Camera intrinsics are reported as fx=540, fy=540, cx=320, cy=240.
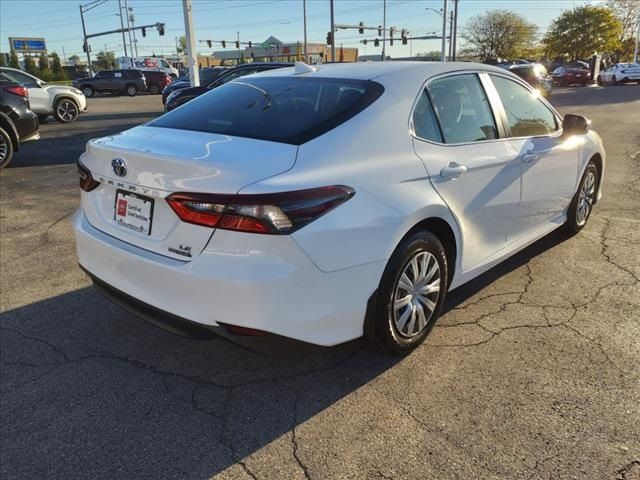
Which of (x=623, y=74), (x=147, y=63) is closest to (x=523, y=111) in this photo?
(x=623, y=74)

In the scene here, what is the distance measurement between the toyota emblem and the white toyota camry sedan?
1 cm

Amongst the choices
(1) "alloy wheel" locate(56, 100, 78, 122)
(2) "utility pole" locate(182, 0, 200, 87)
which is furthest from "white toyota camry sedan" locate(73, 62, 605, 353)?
(1) "alloy wheel" locate(56, 100, 78, 122)

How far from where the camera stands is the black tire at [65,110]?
1644 centimetres

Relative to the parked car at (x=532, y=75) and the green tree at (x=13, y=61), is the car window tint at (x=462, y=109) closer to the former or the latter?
the parked car at (x=532, y=75)

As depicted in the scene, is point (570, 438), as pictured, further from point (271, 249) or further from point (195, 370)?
point (195, 370)

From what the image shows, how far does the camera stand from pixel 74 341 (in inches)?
134

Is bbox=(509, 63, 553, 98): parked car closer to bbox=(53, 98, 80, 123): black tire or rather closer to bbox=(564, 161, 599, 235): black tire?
bbox=(53, 98, 80, 123): black tire

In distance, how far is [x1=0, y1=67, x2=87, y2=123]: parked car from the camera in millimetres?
15327

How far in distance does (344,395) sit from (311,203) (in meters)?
1.09

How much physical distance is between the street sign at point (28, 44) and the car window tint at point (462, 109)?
95138 mm

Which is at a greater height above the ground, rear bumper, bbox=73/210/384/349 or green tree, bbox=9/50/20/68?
green tree, bbox=9/50/20/68

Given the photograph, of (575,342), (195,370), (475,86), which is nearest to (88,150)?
(195,370)

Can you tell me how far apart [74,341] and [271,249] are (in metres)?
1.85

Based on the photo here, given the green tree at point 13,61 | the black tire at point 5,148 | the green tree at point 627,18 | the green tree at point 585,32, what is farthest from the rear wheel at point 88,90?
the green tree at point 627,18
